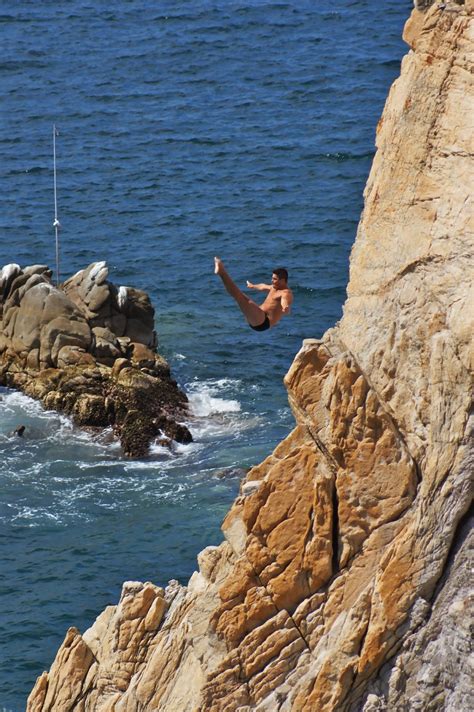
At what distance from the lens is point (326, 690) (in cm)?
2295

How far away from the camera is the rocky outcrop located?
57062mm

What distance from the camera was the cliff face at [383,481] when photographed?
21.9 metres

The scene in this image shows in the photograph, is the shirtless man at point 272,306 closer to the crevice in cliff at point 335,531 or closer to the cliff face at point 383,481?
the cliff face at point 383,481

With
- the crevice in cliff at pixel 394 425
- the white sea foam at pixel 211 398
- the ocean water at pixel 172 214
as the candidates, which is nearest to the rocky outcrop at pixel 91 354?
the white sea foam at pixel 211 398

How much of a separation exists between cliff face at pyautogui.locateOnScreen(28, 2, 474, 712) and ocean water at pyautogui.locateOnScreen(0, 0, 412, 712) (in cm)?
1761

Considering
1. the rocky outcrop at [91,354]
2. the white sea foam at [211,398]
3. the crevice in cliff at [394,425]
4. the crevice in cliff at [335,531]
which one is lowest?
the white sea foam at [211,398]

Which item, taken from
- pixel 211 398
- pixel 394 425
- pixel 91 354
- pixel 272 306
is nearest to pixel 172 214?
pixel 91 354

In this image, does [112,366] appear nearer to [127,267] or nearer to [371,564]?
[127,267]

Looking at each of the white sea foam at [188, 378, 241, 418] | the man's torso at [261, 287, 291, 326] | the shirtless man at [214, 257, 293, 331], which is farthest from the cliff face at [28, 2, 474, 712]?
the white sea foam at [188, 378, 241, 418]

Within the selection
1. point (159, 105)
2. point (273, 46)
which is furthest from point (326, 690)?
point (273, 46)

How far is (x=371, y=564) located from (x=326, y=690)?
1892mm

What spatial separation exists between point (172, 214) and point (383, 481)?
56304 millimetres

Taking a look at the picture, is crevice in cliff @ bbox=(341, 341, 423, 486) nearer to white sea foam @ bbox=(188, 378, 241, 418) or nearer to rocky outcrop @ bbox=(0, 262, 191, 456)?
rocky outcrop @ bbox=(0, 262, 191, 456)

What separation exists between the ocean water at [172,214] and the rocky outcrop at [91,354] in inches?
31.3
